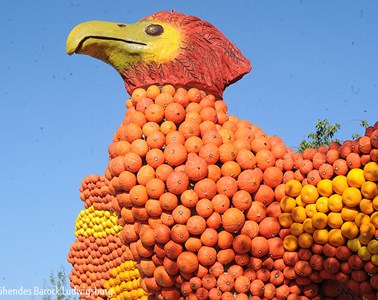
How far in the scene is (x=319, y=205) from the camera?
6641mm

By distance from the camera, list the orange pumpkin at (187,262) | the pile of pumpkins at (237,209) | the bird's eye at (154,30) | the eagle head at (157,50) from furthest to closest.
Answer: the bird's eye at (154,30), the eagle head at (157,50), the orange pumpkin at (187,262), the pile of pumpkins at (237,209)

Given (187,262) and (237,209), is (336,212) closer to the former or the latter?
(237,209)

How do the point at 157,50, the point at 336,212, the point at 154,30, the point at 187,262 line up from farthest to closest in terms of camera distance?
the point at 154,30 < the point at 157,50 < the point at 187,262 < the point at 336,212

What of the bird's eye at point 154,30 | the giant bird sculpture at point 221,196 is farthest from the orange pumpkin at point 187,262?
the bird's eye at point 154,30

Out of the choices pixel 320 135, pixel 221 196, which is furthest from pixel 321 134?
pixel 221 196

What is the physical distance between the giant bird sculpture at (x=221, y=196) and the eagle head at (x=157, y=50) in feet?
0.05

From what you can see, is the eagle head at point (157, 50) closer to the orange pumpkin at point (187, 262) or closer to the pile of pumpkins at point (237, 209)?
the pile of pumpkins at point (237, 209)

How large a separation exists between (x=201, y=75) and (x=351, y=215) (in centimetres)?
224

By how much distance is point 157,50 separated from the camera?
7.54 meters

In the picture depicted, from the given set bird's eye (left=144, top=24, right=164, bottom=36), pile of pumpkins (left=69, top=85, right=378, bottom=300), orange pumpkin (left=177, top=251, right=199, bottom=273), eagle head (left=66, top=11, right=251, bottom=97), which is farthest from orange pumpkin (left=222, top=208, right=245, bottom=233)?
bird's eye (left=144, top=24, right=164, bottom=36)

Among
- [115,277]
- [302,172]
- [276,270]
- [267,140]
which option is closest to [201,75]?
[267,140]

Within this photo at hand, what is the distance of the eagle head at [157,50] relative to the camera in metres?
7.49

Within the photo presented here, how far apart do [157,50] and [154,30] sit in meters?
0.27

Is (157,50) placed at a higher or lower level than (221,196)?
higher
